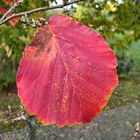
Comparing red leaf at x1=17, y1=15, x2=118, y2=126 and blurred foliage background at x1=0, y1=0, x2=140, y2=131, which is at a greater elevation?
red leaf at x1=17, y1=15, x2=118, y2=126

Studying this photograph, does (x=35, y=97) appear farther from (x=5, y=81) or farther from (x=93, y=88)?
(x=5, y=81)

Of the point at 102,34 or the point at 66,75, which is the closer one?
the point at 66,75

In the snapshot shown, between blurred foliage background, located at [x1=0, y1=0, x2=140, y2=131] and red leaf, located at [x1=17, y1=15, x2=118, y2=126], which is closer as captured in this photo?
red leaf, located at [x1=17, y1=15, x2=118, y2=126]

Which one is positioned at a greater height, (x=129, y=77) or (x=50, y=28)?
(x=50, y=28)

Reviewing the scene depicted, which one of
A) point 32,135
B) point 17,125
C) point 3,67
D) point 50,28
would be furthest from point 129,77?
point 50,28

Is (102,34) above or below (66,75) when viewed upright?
below

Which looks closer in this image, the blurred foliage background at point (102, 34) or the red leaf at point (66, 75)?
the red leaf at point (66, 75)

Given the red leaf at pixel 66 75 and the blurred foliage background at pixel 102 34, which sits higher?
the red leaf at pixel 66 75

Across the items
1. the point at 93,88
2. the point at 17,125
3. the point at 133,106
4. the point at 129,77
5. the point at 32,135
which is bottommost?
the point at 129,77
